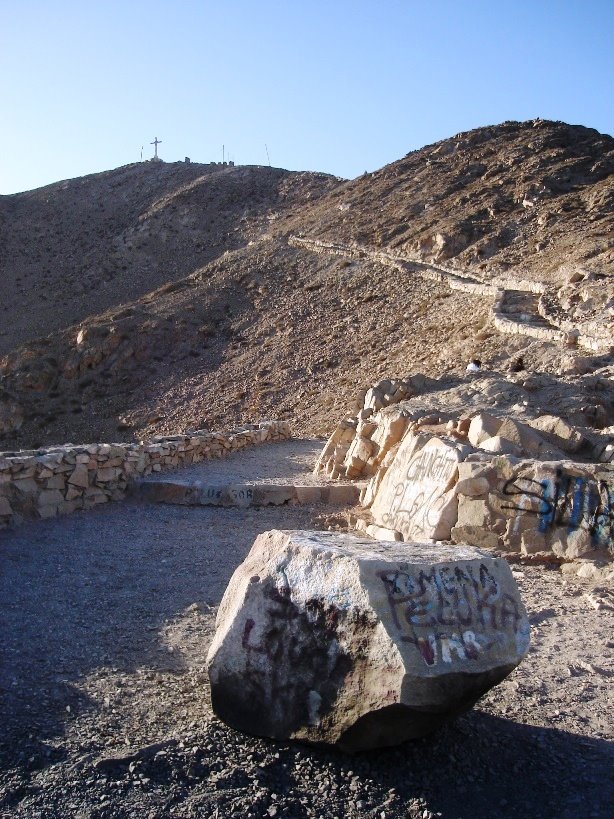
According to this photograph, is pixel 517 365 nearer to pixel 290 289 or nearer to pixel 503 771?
pixel 503 771

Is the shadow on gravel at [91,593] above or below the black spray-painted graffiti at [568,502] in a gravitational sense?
below

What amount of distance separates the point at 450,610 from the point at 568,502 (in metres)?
3.70

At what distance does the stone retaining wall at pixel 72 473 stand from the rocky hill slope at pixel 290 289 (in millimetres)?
5818

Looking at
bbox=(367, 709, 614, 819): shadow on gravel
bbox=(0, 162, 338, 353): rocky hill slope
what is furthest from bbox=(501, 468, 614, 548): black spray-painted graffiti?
bbox=(0, 162, 338, 353): rocky hill slope

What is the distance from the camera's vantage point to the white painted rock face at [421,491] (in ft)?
24.5

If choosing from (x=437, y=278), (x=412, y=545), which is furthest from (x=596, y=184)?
(x=412, y=545)

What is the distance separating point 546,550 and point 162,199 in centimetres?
5089

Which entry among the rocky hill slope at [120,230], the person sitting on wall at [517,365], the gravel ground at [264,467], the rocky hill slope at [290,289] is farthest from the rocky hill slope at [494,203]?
the gravel ground at [264,467]

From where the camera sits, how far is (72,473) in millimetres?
9523

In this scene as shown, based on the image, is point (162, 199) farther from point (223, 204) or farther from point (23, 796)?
point (23, 796)

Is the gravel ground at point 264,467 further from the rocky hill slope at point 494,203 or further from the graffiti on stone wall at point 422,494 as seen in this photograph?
the rocky hill slope at point 494,203

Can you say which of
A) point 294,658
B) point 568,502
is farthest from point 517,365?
point 294,658

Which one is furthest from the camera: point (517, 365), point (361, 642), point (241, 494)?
point (517, 365)

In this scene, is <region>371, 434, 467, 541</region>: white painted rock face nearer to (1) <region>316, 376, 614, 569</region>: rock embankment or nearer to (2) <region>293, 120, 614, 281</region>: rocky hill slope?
(1) <region>316, 376, 614, 569</region>: rock embankment
